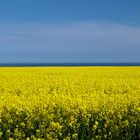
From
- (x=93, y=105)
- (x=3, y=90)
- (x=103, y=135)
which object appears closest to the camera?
(x=103, y=135)

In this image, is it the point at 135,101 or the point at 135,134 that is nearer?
the point at 135,134

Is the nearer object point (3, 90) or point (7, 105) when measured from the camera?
point (7, 105)

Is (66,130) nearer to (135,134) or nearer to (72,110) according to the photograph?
(72,110)

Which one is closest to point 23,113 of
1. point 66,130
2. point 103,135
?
point 66,130

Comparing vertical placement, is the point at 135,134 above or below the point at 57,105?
below

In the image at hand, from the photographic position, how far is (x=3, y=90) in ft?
49.9

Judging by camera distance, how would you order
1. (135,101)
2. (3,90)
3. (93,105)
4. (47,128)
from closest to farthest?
(47,128)
(93,105)
(135,101)
(3,90)

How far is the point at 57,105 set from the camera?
34.0 feet

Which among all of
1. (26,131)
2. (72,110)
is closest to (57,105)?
(72,110)

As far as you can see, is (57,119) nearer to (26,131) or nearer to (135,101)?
(26,131)

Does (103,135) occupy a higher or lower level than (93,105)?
lower

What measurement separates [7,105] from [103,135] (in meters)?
2.63

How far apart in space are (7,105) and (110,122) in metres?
2.71

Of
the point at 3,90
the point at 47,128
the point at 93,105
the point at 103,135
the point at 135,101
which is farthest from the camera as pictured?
the point at 3,90
